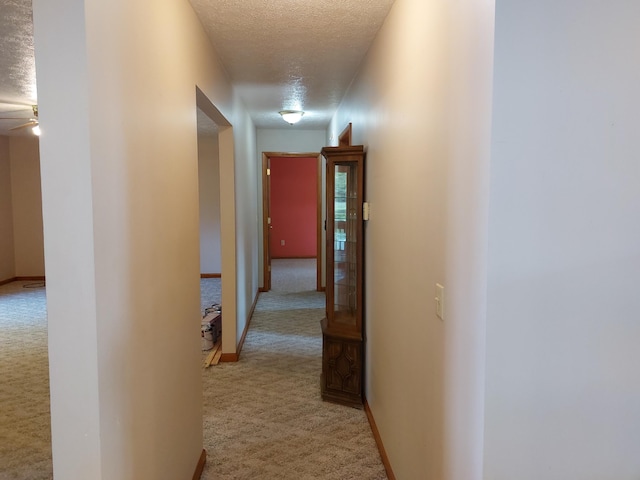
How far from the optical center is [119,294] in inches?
49.1

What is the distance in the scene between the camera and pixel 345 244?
332 centimetres

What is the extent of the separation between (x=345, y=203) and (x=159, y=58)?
6.21 feet

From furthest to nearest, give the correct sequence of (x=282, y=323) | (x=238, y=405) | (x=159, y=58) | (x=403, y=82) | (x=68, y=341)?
(x=282, y=323)
(x=238, y=405)
(x=403, y=82)
(x=159, y=58)
(x=68, y=341)

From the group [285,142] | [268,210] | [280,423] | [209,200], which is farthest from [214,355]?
[209,200]

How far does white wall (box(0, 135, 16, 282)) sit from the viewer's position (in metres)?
7.34

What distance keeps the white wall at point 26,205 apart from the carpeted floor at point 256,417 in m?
3.20

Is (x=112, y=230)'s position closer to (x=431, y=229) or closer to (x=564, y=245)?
(x=431, y=229)

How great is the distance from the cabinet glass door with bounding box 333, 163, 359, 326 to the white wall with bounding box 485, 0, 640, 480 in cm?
207

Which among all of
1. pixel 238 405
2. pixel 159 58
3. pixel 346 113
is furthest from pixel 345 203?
pixel 159 58

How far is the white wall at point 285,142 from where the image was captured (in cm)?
668

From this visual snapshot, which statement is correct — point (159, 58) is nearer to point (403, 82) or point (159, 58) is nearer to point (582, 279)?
point (403, 82)

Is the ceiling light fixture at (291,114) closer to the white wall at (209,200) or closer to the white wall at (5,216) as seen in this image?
the white wall at (209,200)

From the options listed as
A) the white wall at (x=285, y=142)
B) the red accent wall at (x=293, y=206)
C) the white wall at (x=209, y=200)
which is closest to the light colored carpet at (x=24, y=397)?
the white wall at (x=209, y=200)

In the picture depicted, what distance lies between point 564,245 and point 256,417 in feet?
8.02
